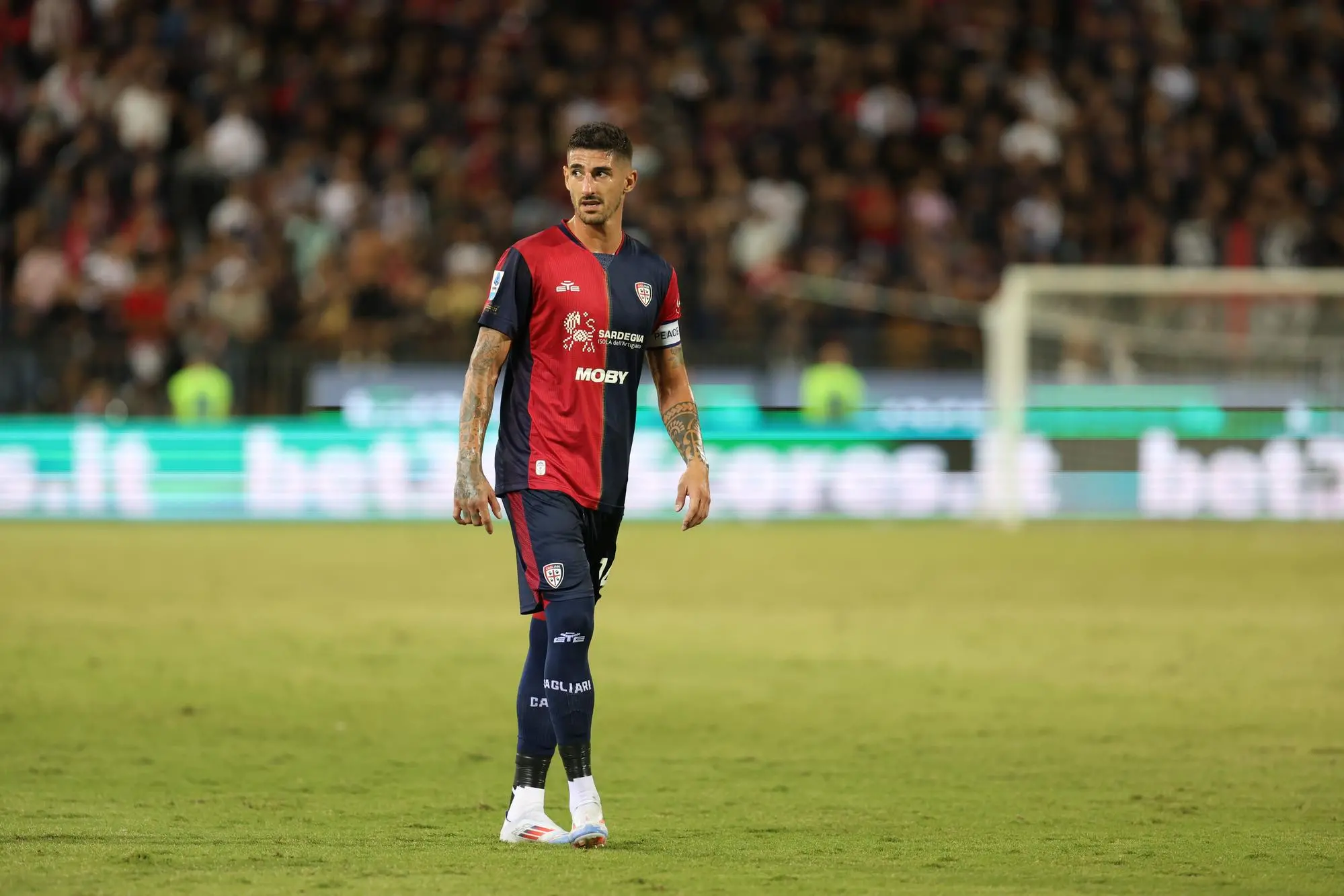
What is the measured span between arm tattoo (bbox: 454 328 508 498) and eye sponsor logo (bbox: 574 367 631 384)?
0.24 meters

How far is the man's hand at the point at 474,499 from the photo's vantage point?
583 centimetres

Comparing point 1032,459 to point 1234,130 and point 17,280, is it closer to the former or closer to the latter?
point 1234,130

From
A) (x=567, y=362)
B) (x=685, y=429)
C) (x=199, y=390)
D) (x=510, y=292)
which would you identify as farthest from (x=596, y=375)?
(x=199, y=390)

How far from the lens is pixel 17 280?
19.7 metres

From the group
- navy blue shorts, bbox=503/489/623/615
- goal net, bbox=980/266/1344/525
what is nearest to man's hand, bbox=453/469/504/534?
navy blue shorts, bbox=503/489/623/615

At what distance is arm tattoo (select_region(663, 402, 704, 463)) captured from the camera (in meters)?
6.32

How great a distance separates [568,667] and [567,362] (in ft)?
2.99

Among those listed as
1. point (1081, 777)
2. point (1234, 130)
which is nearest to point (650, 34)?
point (1234, 130)

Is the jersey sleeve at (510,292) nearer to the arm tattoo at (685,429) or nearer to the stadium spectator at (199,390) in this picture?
the arm tattoo at (685,429)

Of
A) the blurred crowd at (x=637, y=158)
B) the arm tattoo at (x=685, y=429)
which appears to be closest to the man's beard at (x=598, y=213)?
the arm tattoo at (x=685, y=429)

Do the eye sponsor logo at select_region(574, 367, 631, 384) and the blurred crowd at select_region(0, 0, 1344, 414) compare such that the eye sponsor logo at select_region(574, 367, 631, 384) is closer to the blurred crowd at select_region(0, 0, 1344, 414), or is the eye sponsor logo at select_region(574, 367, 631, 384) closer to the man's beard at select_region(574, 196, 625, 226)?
the man's beard at select_region(574, 196, 625, 226)

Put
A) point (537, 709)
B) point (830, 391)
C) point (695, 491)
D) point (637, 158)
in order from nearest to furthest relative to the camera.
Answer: point (537, 709) < point (695, 491) < point (830, 391) < point (637, 158)

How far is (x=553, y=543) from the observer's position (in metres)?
5.87

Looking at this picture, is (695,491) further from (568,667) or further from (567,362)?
(568,667)
